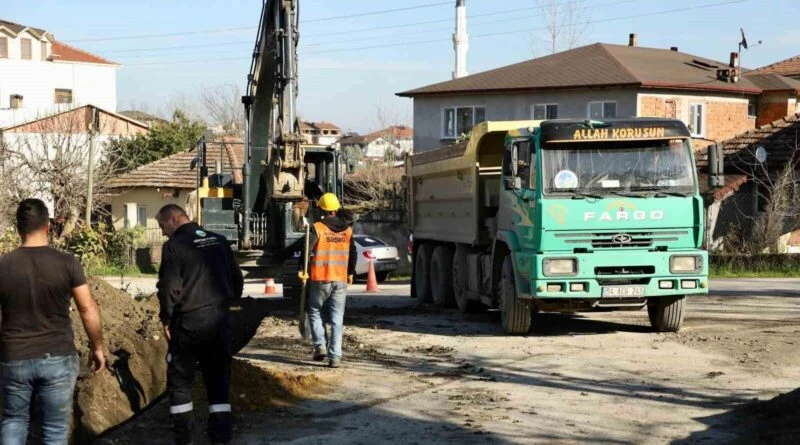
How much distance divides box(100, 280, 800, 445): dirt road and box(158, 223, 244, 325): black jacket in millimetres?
1088

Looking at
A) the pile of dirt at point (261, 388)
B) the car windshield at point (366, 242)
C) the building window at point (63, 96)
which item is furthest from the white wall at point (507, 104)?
the building window at point (63, 96)

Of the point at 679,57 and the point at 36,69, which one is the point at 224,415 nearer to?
the point at 679,57

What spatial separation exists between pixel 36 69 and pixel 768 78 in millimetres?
45705

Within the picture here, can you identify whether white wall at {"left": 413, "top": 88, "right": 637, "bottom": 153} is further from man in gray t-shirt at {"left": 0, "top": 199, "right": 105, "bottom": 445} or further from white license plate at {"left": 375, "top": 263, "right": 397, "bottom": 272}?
man in gray t-shirt at {"left": 0, "top": 199, "right": 105, "bottom": 445}

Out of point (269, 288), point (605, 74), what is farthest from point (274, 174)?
point (605, 74)

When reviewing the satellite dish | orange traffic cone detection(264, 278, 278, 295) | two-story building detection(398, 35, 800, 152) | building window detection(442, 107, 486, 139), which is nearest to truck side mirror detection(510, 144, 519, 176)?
orange traffic cone detection(264, 278, 278, 295)

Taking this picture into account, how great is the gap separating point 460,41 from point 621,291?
42.8 metres

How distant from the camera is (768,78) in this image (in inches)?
1907

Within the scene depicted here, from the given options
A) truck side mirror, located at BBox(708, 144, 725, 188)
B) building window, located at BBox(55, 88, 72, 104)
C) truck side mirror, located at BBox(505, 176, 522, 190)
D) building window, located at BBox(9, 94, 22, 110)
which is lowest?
truck side mirror, located at BBox(505, 176, 522, 190)

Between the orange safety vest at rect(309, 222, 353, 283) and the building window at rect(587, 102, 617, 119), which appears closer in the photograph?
the orange safety vest at rect(309, 222, 353, 283)

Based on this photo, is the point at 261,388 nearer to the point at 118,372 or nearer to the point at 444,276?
the point at 118,372

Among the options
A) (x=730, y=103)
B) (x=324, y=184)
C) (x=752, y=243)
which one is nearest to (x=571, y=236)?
(x=324, y=184)

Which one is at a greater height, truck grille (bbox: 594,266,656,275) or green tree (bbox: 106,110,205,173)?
green tree (bbox: 106,110,205,173)

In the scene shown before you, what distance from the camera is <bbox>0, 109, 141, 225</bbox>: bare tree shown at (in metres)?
37.2
